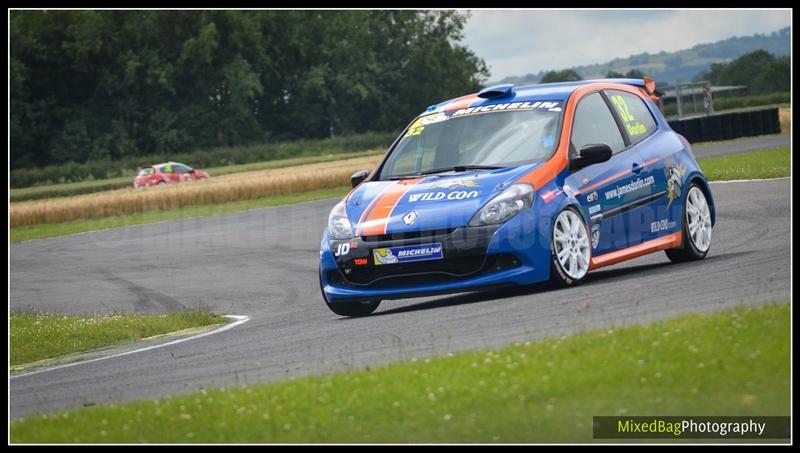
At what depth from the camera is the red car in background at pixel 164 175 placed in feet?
198

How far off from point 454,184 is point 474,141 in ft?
3.17

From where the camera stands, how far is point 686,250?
12.8 metres

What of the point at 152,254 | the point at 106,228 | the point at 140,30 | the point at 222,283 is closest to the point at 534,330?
the point at 222,283

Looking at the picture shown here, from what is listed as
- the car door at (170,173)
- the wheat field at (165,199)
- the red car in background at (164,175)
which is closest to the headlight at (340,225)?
the wheat field at (165,199)

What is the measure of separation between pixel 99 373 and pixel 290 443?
4.10 metres

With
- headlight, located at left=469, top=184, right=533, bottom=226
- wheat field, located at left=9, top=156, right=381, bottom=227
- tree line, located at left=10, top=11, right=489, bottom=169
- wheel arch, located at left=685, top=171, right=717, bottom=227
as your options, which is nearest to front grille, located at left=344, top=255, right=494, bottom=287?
headlight, located at left=469, top=184, right=533, bottom=226

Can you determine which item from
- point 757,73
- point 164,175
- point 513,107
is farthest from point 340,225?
point 757,73

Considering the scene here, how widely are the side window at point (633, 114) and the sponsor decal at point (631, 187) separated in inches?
17.7

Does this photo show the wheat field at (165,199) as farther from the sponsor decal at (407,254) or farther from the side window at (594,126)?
the sponsor decal at (407,254)

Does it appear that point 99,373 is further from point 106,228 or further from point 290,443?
point 106,228

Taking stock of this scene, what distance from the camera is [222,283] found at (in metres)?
17.6

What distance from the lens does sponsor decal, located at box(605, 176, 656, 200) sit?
11.8 m

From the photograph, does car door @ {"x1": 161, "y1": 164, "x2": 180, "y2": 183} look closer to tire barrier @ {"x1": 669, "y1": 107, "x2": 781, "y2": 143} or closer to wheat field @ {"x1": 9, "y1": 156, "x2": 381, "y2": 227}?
wheat field @ {"x1": 9, "y1": 156, "x2": 381, "y2": 227}

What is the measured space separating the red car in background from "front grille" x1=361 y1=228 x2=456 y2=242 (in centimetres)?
4967
